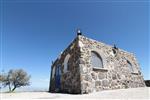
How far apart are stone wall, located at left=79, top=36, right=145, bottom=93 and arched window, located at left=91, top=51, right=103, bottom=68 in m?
0.25

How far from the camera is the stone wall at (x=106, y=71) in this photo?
843 cm

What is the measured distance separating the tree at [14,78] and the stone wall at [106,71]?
17.9 m

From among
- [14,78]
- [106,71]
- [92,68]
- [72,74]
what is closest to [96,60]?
[92,68]

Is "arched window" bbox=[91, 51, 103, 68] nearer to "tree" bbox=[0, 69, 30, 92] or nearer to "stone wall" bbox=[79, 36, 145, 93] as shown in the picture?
"stone wall" bbox=[79, 36, 145, 93]

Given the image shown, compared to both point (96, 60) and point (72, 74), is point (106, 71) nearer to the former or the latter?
point (96, 60)

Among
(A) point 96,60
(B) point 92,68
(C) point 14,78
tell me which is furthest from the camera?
(C) point 14,78

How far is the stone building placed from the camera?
8391 mm

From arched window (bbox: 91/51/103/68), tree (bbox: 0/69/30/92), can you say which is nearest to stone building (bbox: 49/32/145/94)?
arched window (bbox: 91/51/103/68)

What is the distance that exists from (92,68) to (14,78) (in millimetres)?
18602

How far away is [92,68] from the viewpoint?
353 inches

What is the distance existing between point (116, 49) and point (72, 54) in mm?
4604

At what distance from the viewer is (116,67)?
10961 mm

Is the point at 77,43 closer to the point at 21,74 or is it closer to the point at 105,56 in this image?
the point at 105,56

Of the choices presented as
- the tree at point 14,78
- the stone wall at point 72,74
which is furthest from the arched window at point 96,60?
the tree at point 14,78
